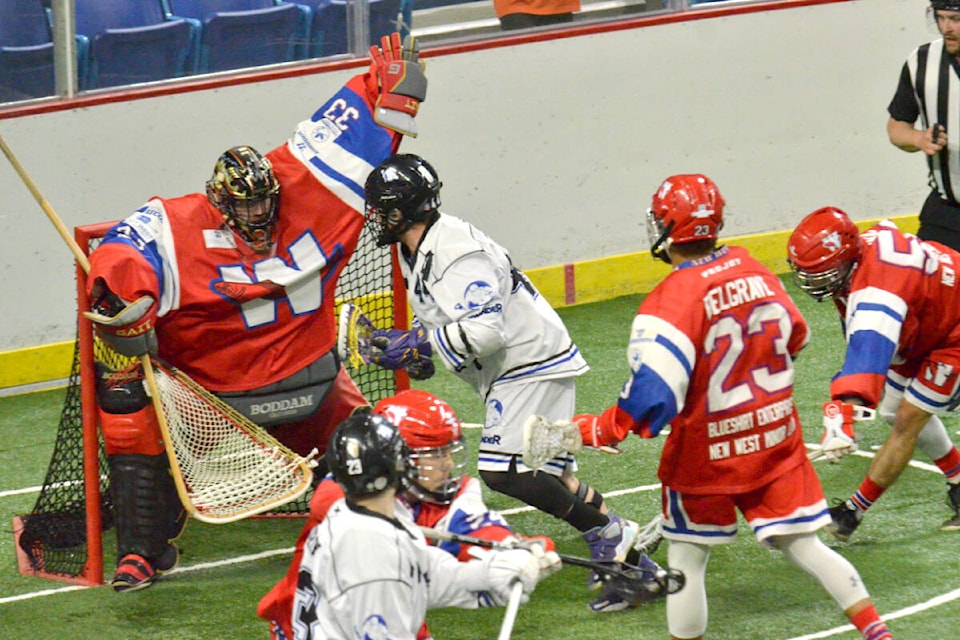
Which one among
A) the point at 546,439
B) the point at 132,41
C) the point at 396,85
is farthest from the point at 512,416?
the point at 132,41

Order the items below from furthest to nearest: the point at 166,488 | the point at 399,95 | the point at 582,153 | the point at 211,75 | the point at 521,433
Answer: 1. the point at 582,153
2. the point at 211,75
3. the point at 399,95
4. the point at 166,488
5. the point at 521,433

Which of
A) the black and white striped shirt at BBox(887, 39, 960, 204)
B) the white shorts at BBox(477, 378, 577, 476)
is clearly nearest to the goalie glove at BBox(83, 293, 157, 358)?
the white shorts at BBox(477, 378, 577, 476)

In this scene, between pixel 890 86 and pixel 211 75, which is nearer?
pixel 211 75

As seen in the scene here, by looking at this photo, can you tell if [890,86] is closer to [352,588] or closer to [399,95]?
[399,95]

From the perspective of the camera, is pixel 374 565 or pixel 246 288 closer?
pixel 374 565

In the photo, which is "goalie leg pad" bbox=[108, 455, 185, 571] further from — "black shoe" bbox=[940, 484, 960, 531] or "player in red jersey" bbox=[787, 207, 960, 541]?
"black shoe" bbox=[940, 484, 960, 531]

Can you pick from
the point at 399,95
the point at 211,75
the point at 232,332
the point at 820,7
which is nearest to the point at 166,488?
the point at 232,332

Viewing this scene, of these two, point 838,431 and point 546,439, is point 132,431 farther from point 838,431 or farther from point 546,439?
point 838,431

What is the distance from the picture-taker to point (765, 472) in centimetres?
434

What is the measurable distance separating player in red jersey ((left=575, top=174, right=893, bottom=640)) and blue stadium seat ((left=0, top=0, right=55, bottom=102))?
4.15m

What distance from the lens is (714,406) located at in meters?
4.25

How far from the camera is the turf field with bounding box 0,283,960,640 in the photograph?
502 cm

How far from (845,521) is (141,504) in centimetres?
246

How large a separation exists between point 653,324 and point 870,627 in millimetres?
1058
